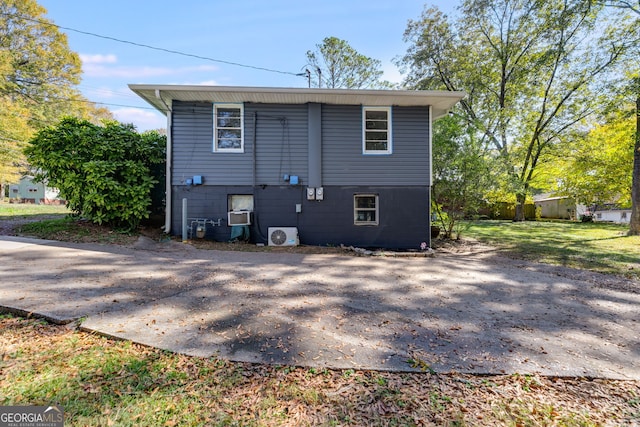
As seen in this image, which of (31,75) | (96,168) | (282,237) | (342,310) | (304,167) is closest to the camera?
(342,310)

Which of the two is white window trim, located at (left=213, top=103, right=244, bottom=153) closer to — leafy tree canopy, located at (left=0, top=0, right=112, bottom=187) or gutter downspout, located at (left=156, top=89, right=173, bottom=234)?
gutter downspout, located at (left=156, top=89, right=173, bottom=234)

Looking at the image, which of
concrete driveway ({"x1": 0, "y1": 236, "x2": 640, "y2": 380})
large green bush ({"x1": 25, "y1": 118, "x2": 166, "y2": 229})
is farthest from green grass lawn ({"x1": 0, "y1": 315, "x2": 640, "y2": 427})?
large green bush ({"x1": 25, "y1": 118, "x2": 166, "y2": 229})

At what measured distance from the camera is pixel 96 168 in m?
6.99

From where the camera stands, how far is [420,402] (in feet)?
6.10

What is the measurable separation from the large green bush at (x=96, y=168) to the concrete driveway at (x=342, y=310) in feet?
6.19

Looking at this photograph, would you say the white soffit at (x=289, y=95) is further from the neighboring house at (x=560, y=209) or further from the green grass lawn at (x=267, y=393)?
the neighboring house at (x=560, y=209)

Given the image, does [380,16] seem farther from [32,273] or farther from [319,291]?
[32,273]

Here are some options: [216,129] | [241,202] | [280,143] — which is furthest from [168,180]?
[280,143]

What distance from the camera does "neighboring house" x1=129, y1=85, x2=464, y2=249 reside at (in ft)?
26.6

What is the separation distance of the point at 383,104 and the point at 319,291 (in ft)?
20.7

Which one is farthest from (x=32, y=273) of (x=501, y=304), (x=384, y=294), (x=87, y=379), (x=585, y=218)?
(x=585, y=218)

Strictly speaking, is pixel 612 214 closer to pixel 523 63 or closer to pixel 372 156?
pixel 523 63

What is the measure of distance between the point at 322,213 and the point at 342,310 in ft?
16.6

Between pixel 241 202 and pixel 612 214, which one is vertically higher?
pixel 241 202
